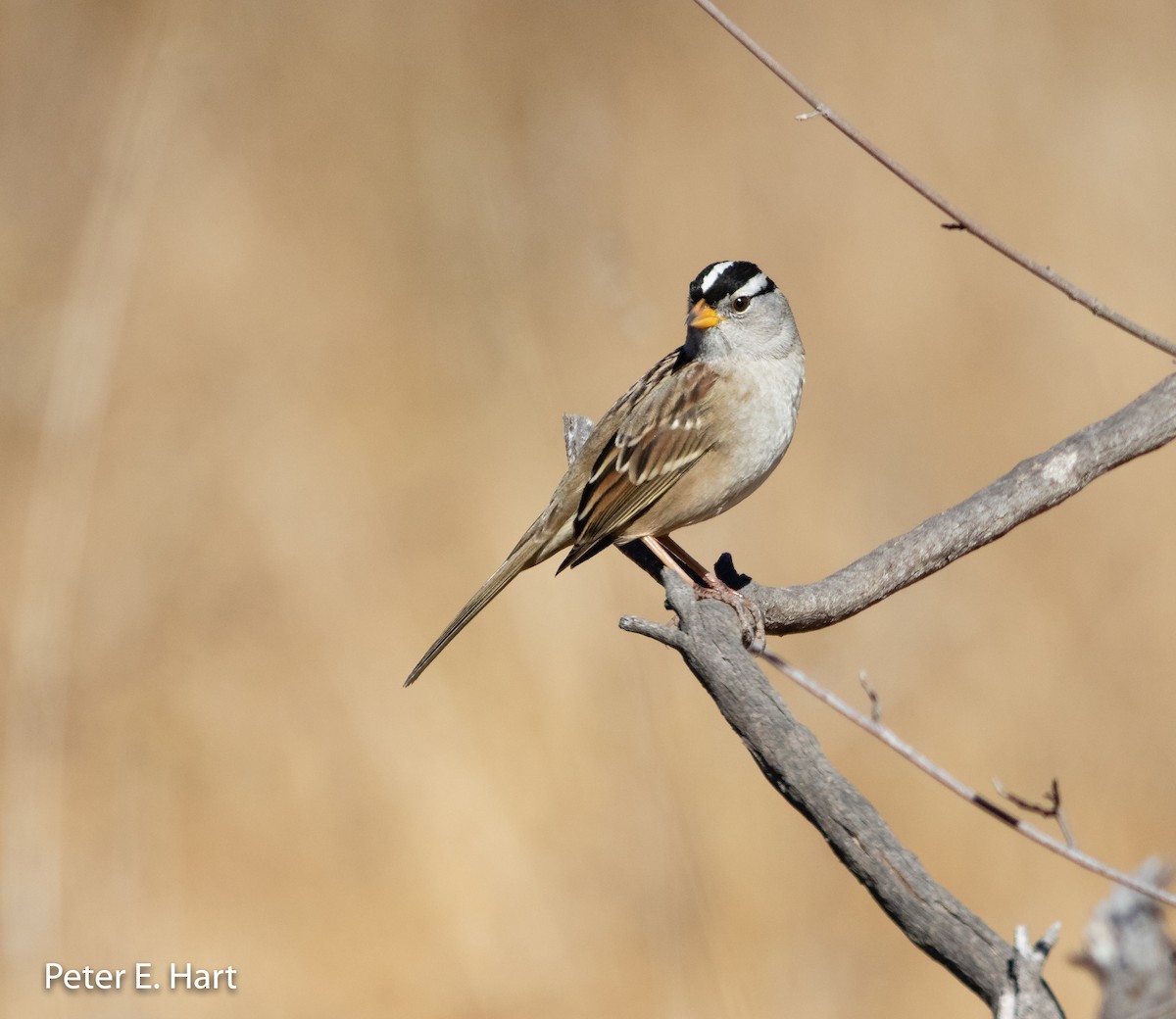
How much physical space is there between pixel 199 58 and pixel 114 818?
4332 millimetres

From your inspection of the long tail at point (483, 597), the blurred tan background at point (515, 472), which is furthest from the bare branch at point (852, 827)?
the blurred tan background at point (515, 472)

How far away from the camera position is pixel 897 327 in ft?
25.4

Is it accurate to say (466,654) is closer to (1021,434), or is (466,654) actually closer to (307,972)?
(307,972)

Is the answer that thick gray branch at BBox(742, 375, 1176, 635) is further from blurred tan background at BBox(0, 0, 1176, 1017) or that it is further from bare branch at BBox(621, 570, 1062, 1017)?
blurred tan background at BBox(0, 0, 1176, 1017)

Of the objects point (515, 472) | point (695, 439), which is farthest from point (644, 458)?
point (515, 472)

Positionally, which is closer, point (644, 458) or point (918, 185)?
point (918, 185)

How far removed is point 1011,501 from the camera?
2.81 meters

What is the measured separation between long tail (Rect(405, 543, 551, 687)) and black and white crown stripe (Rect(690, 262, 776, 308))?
97 centimetres

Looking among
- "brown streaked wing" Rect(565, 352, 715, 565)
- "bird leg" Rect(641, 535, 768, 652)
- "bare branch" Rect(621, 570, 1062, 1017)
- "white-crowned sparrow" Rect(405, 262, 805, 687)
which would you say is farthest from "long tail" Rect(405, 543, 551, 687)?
"bare branch" Rect(621, 570, 1062, 1017)

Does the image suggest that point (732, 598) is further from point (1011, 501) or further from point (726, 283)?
point (726, 283)

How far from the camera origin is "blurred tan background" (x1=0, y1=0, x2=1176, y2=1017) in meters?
6.59

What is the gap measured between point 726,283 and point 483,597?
1.23 meters

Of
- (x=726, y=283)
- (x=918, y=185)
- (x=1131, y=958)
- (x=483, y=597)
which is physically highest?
(x=726, y=283)

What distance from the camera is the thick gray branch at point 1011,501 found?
9.18 ft
